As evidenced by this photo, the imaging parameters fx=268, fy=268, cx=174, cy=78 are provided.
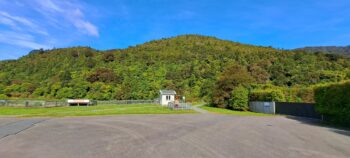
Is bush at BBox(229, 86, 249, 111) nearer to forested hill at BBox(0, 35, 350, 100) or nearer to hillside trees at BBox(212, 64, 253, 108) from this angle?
hillside trees at BBox(212, 64, 253, 108)

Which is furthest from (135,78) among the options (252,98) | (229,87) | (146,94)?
(252,98)

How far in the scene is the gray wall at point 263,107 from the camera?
28464 millimetres

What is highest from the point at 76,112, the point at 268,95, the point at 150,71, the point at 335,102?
the point at 150,71

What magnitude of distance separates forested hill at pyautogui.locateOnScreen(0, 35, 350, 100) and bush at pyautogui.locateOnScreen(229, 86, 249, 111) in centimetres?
482

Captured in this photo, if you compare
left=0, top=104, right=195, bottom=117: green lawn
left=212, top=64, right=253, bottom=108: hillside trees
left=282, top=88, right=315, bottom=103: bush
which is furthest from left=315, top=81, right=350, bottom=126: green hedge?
left=212, top=64, right=253, bottom=108: hillside trees

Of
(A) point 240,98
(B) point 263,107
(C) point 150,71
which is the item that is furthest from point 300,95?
(C) point 150,71

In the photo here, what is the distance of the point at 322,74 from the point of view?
172ft

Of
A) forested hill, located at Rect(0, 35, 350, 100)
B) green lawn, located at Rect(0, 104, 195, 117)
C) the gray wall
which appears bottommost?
green lawn, located at Rect(0, 104, 195, 117)

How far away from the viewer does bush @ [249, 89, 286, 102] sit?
93.2 ft

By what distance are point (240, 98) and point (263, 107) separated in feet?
14.8

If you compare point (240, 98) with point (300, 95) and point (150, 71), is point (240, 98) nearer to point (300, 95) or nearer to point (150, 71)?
point (300, 95)

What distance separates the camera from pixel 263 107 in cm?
3045

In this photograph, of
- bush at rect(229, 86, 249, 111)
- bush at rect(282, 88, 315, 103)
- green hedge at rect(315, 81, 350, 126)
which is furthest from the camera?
bush at rect(229, 86, 249, 111)

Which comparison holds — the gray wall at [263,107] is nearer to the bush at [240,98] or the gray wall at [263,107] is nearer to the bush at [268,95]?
the bush at [268,95]
